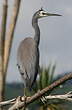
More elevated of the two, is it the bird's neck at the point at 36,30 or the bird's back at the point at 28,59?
the bird's neck at the point at 36,30

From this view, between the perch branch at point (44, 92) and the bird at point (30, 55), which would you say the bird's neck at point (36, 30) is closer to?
the bird at point (30, 55)

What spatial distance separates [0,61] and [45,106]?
5.95 m

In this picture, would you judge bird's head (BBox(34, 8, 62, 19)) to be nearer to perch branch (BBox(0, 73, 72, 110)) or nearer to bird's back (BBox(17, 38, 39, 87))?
bird's back (BBox(17, 38, 39, 87))

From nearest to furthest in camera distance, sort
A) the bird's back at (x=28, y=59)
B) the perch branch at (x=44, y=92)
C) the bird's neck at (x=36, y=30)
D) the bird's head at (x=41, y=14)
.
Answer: the perch branch at (x=44, y=92) → the bird's back at (x=28, y=59) → the bird's neck at (x=36, y=30) → the bird's head at (x=41, y=14)

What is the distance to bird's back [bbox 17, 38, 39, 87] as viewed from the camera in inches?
275

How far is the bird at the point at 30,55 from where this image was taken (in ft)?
22.9

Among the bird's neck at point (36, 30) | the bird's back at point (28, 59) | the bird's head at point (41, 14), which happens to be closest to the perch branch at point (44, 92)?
the bird's back at point (28, 59)

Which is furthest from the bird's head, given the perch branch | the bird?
the perch branch

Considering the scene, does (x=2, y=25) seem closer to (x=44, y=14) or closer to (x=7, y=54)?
(x=7, y=54)

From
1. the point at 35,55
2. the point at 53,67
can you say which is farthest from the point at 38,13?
the point at 53,67

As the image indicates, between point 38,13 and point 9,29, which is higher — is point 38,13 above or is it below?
above

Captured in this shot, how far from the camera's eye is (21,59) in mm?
7398

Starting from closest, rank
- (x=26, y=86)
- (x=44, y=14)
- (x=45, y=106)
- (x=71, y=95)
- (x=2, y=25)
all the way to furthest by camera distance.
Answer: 1. (x=71, y=95)
2. (x=26, y=86)
3. (x=44, y=14)
4. (x=2, y=25)
5. (x=45, y=106)

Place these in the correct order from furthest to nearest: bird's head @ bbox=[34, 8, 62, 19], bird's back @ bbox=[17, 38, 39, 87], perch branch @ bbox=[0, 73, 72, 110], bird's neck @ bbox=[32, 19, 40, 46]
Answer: bird's head @ bbox=[34, 8, 62, 19]
bird's neck @ bbox=[32, 19, 40, 46]
bird's back @ bbox=[17, 38, 39, 87]
perch branch @ bbox=[0, 73, 72, 110]
